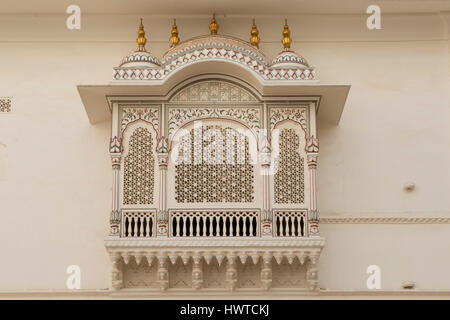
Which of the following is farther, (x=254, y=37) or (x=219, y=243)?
(x=254, y=37)

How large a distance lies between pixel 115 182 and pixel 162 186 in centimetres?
41

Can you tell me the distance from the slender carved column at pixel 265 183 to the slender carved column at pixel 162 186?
834mm

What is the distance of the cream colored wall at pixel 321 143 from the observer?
7.89 meters

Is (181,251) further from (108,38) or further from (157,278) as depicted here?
(108,38)

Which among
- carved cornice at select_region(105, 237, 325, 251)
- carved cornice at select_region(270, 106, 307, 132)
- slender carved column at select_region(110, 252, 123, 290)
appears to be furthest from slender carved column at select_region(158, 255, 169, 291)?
carved cornice at select_region(270, 106, 307, 132)

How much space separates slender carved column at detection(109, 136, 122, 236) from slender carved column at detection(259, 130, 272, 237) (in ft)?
4.10

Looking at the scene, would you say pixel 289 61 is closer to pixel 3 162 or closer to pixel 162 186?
pixel 162 186

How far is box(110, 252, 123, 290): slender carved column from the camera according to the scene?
736 cm

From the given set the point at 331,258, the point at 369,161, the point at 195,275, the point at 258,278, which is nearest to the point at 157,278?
the point at 195,275

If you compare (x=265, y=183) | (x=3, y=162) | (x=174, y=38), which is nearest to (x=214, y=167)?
(x=265, y=183)

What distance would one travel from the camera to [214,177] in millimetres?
7598

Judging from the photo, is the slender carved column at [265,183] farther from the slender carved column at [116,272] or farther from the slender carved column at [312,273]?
the slender carved column at [116,272]

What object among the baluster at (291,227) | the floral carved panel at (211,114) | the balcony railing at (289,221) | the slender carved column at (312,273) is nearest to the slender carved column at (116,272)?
the floral carved panel at (211,114)

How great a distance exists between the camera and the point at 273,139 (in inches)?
304
